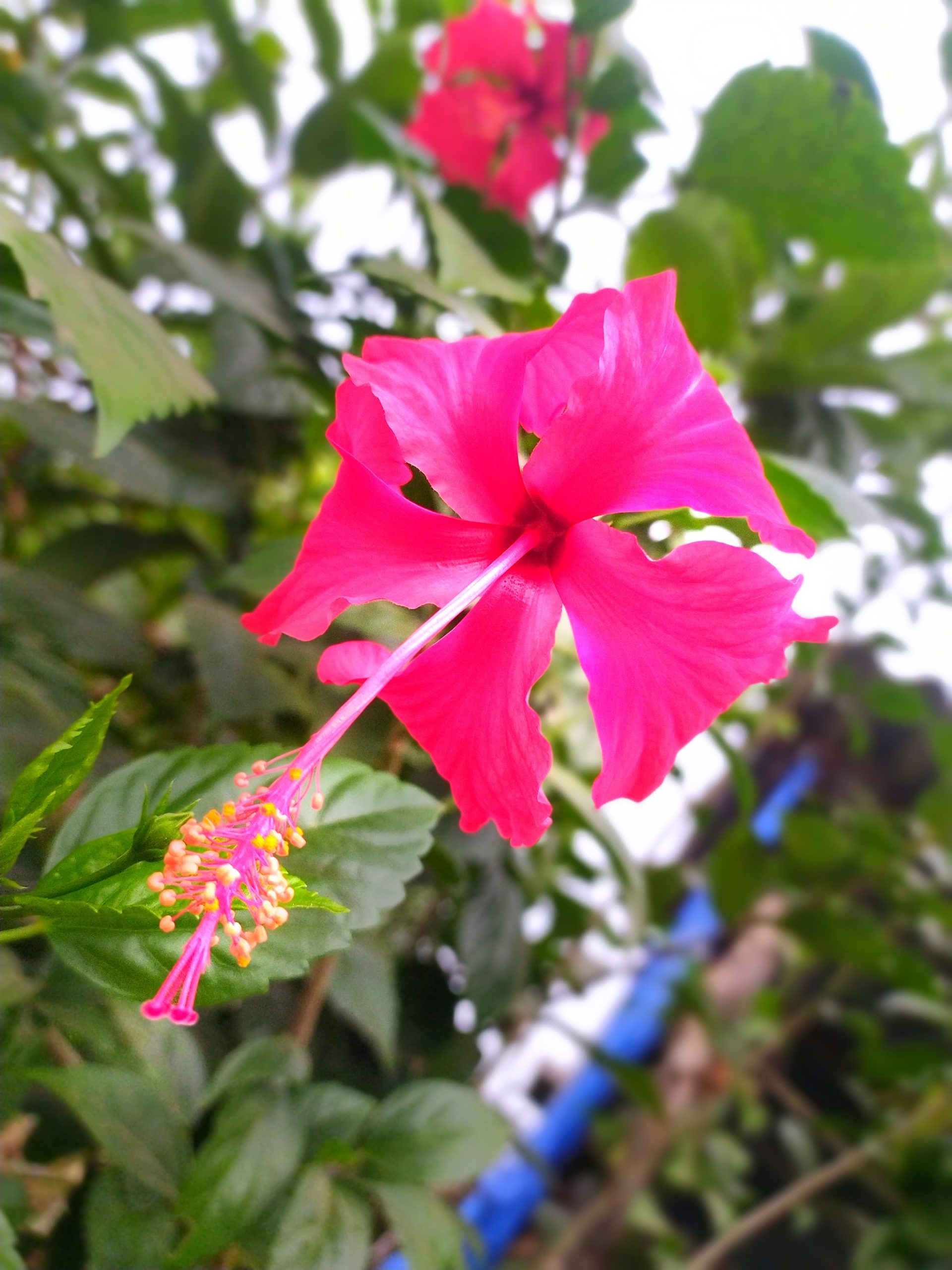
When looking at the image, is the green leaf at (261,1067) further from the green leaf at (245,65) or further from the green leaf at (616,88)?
the green leaf at (245,65)

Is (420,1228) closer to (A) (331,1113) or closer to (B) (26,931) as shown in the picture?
(A) (331,1113)

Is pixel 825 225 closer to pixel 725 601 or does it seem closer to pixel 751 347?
pixel 751 347

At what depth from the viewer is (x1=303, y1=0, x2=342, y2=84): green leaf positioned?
2.83ft

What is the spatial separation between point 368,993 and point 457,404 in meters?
0.29

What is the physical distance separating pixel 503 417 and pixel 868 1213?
55.3 inches

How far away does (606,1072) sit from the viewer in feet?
3.77

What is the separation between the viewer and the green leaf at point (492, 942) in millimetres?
523

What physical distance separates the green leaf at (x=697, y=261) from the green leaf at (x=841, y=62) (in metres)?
0.11

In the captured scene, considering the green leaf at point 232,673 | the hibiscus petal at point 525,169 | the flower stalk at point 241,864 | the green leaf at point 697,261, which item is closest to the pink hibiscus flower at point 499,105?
the hibiscus petal at point 525,169

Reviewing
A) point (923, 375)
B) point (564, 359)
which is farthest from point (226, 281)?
point (923, 375)

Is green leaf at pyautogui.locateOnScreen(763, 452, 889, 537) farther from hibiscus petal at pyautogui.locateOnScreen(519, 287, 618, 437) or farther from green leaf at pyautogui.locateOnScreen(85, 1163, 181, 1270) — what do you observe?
green leaf at pyautogui.locateOnScreen(85, 1163, 181, 1270)

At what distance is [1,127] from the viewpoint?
0.59 meters

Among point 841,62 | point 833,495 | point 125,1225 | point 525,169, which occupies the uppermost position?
point 841,62

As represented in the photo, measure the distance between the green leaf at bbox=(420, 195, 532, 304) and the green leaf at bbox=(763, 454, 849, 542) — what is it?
6.3 inches
